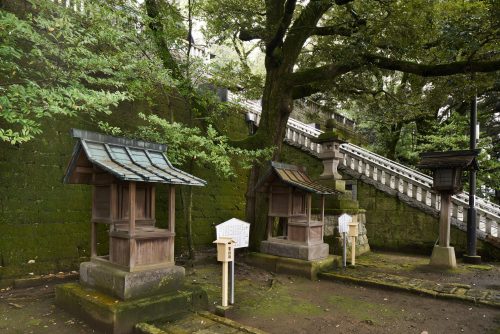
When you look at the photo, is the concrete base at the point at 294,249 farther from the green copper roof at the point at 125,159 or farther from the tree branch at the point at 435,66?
the tree branch at the point at 435,66

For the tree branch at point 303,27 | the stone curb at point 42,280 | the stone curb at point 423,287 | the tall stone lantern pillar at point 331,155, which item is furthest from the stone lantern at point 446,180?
the stone curb at point 42,280

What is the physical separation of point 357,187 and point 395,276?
4.97 metres

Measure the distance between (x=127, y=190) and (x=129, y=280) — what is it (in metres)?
1.35

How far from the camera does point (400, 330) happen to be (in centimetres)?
470

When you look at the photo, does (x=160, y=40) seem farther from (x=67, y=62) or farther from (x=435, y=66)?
(x=435, y=66)

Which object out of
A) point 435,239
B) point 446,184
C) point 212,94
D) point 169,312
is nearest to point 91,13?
point 212,94

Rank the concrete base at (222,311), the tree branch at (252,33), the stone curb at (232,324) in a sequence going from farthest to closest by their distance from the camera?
1. the tree branch at (252,33)
2. the concrete base at (222,311)
3. the stone curb at (232,324)

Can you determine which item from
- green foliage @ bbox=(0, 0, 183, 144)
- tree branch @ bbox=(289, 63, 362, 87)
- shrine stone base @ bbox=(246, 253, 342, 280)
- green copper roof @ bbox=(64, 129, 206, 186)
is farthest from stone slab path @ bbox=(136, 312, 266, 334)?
tree branch @ bbox=(289, 63, 362, 87)

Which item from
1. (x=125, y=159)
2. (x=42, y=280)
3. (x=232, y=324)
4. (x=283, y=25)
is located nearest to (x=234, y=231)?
(x=232, y=324)

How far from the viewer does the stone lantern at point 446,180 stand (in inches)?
323

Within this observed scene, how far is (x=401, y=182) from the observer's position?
445 inches

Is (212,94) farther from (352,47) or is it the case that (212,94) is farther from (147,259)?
(147,259)

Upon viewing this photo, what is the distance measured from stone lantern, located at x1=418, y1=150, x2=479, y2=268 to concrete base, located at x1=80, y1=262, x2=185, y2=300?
686 centimetres

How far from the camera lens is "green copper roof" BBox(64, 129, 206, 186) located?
182 inches
